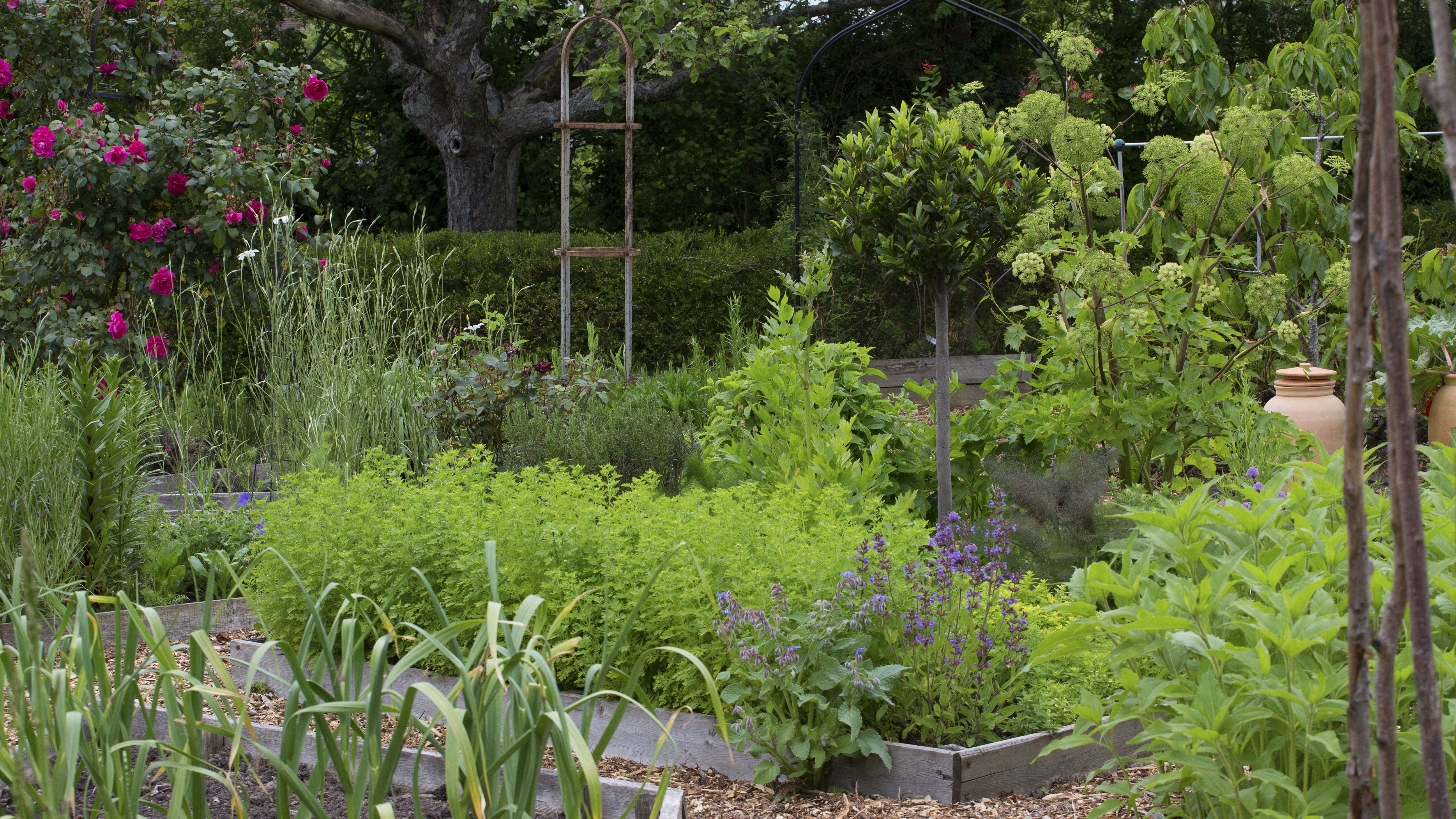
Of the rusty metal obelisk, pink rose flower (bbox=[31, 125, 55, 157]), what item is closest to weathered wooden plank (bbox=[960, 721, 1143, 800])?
the rusty metal obelisk

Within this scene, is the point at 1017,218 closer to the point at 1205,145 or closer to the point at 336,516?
the point at 1205,145

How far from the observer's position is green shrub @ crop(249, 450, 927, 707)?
2.38 metres

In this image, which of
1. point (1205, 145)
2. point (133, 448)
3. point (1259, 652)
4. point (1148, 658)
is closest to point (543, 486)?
point (133, 448)

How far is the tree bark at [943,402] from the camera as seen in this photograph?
3445 millimetres

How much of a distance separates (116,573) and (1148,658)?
3097 mm

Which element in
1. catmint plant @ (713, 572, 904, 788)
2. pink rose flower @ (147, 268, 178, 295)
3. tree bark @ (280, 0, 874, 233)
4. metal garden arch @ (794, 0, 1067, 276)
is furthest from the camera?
tree bark @ (280, 0, 874, 233)

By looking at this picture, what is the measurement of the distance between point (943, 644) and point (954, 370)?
22.2 ft

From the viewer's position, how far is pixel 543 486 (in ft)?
9.75

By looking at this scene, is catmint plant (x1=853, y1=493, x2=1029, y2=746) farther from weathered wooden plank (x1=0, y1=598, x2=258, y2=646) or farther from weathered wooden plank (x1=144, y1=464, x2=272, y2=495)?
weathered wooden plank (x1=144, y1=464, x2=272, y2=495)

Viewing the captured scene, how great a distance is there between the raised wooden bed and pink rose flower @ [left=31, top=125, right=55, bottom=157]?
19.2 feet

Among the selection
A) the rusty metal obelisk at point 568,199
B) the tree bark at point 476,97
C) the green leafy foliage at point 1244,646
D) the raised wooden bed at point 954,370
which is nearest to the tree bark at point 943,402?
the green leafy foliage at point 1244,646

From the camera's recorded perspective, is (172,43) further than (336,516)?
Yes

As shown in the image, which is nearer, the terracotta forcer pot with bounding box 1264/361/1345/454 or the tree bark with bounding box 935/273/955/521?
the tree bark with bounding box 935/273/955/521

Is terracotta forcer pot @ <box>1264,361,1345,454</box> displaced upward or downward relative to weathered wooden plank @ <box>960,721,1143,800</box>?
upward
